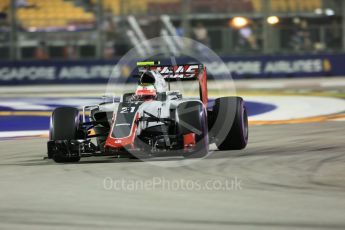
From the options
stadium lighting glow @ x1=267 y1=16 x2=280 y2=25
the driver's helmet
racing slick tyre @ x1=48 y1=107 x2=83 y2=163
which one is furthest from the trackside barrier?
racing slick tyre @ x1=48 y1=107 x2=83 y2=163

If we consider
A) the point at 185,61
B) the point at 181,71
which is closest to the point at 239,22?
the point at 185,61

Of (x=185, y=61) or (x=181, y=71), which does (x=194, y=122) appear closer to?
(x=181, y=71)

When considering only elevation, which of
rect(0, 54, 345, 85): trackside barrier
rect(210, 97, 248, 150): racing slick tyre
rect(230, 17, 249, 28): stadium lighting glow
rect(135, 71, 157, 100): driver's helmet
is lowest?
rect(0, 54, 345, 85): trackside barrier

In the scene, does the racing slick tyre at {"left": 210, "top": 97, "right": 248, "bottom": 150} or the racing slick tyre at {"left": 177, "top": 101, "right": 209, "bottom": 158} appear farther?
the racing slick tyre at {"left": 210, "top": 97, "right": 248, "bottom": 150}

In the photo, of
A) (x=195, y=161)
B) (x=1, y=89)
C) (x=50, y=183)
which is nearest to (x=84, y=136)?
(x=195, y=161)

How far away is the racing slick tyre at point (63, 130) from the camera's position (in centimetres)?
1095

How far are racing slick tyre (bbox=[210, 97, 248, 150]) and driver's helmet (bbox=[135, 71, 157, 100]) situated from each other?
963 millimetres

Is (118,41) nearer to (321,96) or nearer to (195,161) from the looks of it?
(321,96)

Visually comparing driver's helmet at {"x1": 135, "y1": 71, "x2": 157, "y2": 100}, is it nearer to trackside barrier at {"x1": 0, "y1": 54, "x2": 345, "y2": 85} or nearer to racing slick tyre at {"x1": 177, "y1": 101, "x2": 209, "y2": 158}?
racing slick tyre at {"x1": 177, "y1": 101, "x2": 209, "y2": 158}

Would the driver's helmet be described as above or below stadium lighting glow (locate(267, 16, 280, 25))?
below

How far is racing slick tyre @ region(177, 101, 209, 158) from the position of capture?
36.0ft

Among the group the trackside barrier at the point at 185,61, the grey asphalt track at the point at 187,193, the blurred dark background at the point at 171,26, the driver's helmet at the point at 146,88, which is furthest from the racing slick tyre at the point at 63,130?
the blurred dark background at the point at 171,26

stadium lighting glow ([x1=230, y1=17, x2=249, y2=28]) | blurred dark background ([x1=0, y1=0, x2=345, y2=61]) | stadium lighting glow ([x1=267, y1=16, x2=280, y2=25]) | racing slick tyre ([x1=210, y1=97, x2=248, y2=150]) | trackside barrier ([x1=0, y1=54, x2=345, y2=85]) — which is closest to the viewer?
racing slick tyre ([x1=210, y1=97, x2=248, y2=150])

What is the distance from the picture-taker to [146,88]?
11.6 metres
